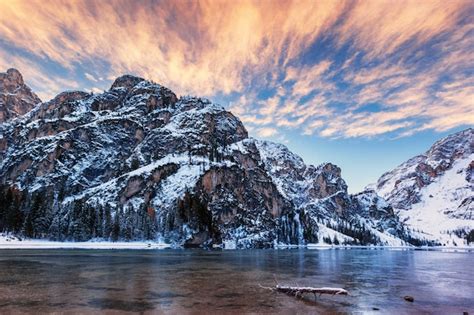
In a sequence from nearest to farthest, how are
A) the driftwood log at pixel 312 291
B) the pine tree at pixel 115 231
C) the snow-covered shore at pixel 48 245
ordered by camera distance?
the driftwood log at pixel 312 291, the snow-covered shore at pixel 48 245, the pine tree at pixel 115 231

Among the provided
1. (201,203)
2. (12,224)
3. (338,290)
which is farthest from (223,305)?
(201,203)

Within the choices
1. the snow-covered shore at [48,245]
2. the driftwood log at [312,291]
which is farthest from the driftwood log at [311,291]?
the snow-covered shore at [48,245]

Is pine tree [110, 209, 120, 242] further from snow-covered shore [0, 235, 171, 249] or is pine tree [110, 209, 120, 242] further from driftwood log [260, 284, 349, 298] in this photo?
driftwood log [260, 284, 349, 298]

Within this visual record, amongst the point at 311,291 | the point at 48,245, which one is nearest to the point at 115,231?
the point at 48,245

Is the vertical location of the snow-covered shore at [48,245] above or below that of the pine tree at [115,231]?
below

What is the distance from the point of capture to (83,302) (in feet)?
79.7

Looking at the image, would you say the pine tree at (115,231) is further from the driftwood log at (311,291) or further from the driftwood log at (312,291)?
the driftwood log at (312,291)

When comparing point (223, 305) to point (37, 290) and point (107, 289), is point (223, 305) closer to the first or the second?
point (107, 289)

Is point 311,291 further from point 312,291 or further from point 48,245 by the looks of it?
point 48,245

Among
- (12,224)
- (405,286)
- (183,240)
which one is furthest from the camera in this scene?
(183,240)

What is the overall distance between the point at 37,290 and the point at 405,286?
118 feet

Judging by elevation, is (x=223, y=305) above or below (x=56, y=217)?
below

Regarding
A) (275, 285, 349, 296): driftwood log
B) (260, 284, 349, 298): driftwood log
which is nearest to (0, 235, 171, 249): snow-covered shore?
(260, 284, 349, 298): driftwood log

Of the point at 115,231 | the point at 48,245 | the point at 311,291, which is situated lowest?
the point at 48,245
